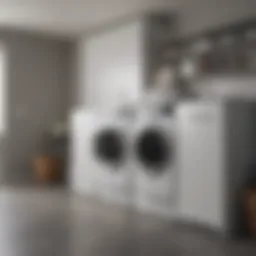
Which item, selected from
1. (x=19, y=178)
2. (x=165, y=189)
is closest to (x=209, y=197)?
(x=165, y=189)

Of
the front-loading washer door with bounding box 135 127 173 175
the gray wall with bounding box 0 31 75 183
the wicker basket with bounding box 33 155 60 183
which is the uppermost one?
the gray wall with bounding box 0 31 75 183

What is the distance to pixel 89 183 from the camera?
19.5ft

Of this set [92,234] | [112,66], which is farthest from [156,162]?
[112,66]

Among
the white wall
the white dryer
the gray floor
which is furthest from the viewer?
the white wall

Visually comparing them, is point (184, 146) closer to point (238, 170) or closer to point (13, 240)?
point (238, 170)

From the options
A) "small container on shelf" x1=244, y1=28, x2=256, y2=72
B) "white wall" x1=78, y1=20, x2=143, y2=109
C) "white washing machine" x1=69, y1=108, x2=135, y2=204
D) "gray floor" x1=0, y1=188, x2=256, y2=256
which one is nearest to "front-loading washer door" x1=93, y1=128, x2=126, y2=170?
"white washing machine" x1=69, y1=108, x2=135, y2=204

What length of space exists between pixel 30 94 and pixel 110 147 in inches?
80.9

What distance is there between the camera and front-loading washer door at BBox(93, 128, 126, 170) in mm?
5449

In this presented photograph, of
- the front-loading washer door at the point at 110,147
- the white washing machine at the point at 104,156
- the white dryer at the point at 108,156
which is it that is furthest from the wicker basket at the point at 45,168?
the front-loading washer door at the point at 110,147

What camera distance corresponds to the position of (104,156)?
18.6 ft

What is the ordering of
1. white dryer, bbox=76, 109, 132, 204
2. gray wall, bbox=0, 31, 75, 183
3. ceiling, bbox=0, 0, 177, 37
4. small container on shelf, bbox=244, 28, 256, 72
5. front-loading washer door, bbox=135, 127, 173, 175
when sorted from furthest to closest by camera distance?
gray wall, bbox=0, 31, 75, 183 < white dryer, bbox=76, 109, 132, 204 < ceiling, bbox=0, 0, 177, 37 < front-loading washer door, bbox=135, 127, 173, 175 < small container on shelf, bbox=244, 28, 256, 72

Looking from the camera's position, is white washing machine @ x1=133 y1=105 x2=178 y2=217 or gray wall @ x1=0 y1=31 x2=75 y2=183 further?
gray wall @ x1=0 y1=31 x2=75 y2=183

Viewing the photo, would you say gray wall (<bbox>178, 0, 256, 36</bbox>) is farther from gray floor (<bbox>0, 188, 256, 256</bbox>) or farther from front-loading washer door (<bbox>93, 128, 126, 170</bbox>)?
gray floor (<bbox>0, 188, 256, 256</bbox>)

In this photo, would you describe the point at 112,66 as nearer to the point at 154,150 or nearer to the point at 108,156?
the point at 108,156
